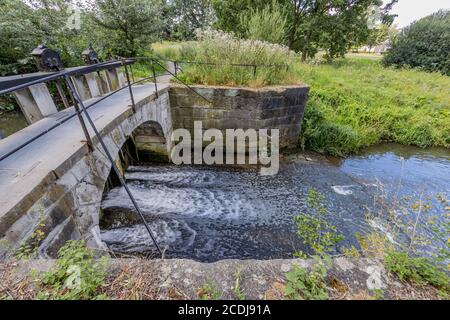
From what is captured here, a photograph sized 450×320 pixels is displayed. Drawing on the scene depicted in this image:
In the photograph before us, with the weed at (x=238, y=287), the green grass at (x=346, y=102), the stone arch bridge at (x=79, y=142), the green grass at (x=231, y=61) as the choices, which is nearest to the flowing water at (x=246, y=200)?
the green grass at (x=346, y=102)

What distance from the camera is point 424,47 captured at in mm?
14094

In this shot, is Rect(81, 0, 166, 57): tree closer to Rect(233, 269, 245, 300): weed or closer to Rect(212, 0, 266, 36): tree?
Rect(212, 0, 266, 36): tree

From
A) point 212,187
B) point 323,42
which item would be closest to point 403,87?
point 323,42

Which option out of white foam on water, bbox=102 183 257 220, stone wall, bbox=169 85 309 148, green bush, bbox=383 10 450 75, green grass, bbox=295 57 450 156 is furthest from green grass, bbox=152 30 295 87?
green bush, bbox=383 10 450 75

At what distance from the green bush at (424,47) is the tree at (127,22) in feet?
52.8

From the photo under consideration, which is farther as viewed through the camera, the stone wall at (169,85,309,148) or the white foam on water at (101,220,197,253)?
the stone wall at (169,85,309,148)

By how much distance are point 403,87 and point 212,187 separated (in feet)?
37.9

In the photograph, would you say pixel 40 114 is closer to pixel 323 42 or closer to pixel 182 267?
pixel 182 267

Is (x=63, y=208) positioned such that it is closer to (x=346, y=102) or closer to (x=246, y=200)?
(x=246, y=200)

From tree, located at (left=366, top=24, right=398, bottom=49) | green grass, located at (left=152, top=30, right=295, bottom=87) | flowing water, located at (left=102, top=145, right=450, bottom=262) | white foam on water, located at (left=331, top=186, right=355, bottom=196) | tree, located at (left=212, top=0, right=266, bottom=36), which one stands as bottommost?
white foam on water, located at (left=331, top=186, right=355, bottom=196)

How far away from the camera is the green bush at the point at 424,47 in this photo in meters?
13.5

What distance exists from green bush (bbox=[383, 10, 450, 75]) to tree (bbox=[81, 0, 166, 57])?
16.1 meters

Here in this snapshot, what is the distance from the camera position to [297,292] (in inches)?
45.7

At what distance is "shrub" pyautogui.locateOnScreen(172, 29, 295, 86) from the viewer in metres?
5.74
